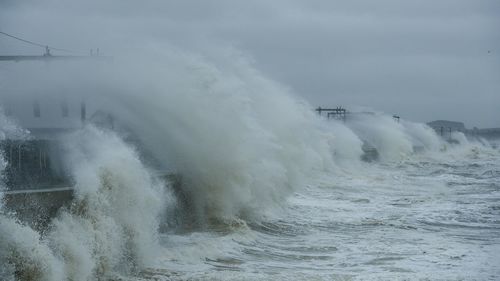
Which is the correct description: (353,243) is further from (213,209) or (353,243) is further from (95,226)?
(95,226)

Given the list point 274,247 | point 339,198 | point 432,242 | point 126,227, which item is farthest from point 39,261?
point 339,198

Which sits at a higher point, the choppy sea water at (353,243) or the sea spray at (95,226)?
the sea spray at (95,226)

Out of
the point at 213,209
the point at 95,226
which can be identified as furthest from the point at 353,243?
the point at 95,226

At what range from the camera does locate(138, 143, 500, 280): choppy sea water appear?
9.55 metres

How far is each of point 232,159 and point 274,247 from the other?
4.25 meters

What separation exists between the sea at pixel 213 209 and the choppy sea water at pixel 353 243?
3 centimetres

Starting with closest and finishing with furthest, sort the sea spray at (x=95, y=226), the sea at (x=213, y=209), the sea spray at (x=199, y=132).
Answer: the sea spray at (x=95, y=226), the sea at (x=213, y=209), the sea spray at (x=199, y=132)

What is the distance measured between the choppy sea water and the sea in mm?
32

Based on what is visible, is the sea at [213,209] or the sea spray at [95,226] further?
the sea at [213,209]

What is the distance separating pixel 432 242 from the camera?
12.3m

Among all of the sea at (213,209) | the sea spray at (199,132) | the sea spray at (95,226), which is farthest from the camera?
the sea spray at (199,132)

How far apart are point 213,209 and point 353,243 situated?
355 cm

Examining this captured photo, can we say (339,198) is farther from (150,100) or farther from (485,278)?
(485,278)

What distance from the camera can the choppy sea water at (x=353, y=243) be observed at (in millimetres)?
9555
